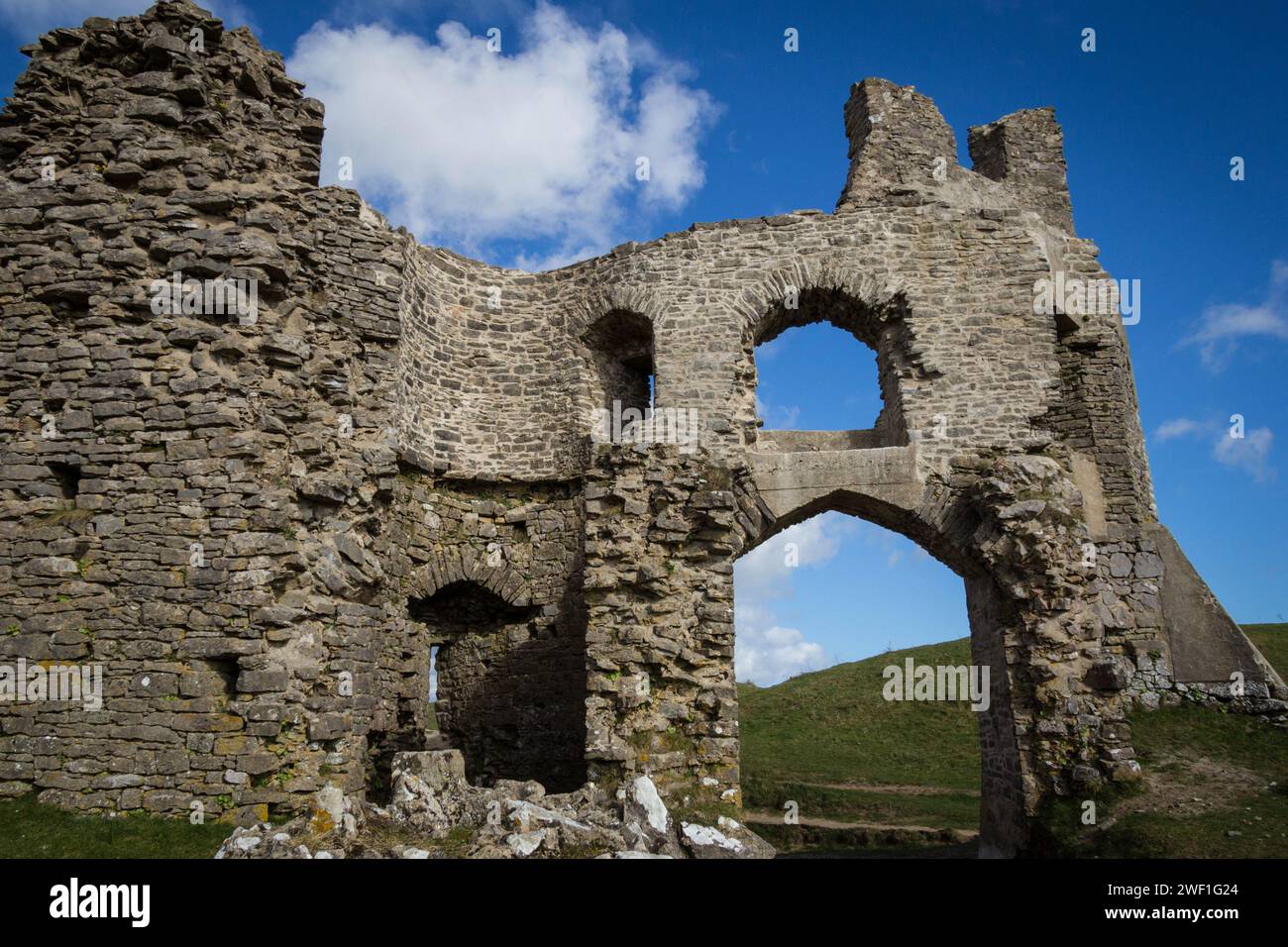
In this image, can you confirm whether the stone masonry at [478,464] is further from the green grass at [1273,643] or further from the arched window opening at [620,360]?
the green grass at [1273,643]

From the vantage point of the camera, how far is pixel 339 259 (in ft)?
39.1

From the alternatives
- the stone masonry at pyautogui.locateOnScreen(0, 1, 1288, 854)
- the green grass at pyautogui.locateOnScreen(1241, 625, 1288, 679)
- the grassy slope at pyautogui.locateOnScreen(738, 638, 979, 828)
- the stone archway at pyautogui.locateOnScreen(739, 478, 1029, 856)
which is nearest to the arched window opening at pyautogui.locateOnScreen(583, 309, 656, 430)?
the stone masonry at pyautogui.locateOnScreen(0, 1, 1288, 854)

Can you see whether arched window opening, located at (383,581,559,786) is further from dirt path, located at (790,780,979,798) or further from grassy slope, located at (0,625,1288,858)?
dirt path, located at (790,780,979,798)

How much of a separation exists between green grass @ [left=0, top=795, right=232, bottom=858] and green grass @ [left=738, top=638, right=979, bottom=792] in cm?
1251

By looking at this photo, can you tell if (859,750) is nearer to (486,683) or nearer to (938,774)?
(938,774)

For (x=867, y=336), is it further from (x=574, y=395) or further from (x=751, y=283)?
(x=574, y=395)

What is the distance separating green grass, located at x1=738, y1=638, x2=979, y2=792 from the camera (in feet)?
60.1

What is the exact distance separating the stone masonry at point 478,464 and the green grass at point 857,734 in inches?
217

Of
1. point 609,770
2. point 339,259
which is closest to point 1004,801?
point 609,770

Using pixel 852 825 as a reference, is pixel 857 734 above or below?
above

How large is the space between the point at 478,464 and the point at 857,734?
486 inches

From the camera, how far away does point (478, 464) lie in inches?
547

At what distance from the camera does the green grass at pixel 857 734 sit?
18.3 meters

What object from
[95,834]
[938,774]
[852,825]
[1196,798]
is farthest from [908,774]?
[95,834]
